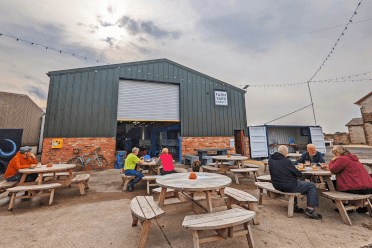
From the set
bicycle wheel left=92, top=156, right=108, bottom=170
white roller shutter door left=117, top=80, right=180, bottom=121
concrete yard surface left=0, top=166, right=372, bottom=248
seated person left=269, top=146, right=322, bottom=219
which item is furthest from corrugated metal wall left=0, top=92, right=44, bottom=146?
seated person left=269, top=146, right=322, bottom=219

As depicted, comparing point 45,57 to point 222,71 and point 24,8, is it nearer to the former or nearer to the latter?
point 24,8

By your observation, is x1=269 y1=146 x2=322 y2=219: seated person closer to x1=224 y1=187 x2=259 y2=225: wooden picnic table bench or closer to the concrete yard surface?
the concrete yard surface

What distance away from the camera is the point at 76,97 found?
350 inches

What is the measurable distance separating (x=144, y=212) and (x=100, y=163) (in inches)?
309

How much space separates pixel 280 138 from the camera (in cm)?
Result: 1572

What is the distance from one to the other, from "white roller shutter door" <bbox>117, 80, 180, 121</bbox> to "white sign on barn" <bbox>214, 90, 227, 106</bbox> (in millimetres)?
3092

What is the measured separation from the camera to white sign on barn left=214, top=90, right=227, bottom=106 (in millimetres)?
11852

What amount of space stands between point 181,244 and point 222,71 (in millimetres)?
13050

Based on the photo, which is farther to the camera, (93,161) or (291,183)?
(93,161)

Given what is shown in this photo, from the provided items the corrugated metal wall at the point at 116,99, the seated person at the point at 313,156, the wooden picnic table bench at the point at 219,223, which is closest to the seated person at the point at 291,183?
the wooden picnic table bench at the point at 219,223

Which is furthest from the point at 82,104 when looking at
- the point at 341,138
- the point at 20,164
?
the point at 341,138

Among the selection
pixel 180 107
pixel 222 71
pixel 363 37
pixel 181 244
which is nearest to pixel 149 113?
pixel 180 107

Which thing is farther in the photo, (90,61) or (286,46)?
(286,46)

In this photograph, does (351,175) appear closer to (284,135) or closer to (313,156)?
(313,156)
